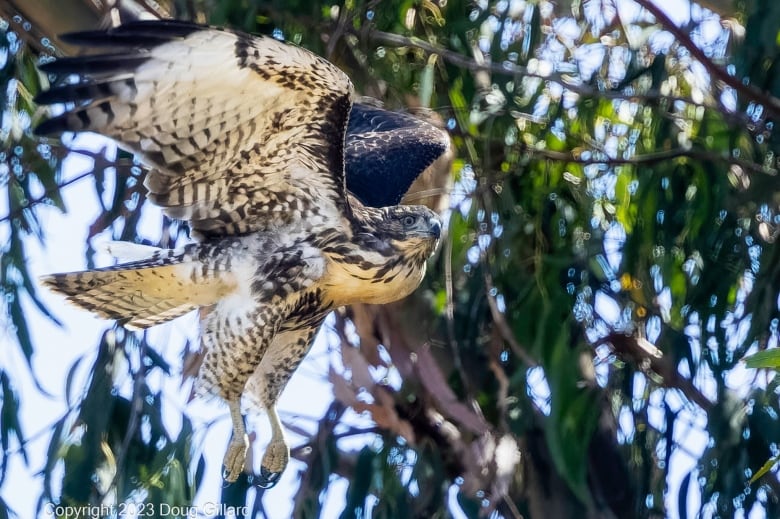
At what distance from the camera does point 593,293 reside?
151 inches

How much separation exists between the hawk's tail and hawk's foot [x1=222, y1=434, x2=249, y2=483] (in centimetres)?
31

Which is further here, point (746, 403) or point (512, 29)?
point (512, 29)

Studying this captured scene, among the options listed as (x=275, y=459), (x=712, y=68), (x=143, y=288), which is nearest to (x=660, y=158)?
(x=712, y=68)

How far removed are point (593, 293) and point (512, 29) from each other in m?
0.76

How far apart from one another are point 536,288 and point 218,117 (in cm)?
110

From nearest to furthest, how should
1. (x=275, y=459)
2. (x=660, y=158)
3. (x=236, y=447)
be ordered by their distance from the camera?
(x=236, y=447)
(x=275, y=459)
(x=660, y=158)

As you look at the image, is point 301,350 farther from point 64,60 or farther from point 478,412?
point 64,60

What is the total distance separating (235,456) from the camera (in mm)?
3172

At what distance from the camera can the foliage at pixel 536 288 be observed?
3570 mm

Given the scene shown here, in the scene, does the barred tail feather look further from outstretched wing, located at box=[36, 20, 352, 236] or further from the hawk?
outstretched wing, located at box=[36, 20, 352, 236]

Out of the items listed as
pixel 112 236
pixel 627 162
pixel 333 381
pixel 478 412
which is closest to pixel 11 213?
pixel 112 236

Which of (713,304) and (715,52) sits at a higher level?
(715,52)

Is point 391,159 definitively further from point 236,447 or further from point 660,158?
point 236,447

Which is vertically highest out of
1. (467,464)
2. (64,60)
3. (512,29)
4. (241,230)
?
(512,29)
